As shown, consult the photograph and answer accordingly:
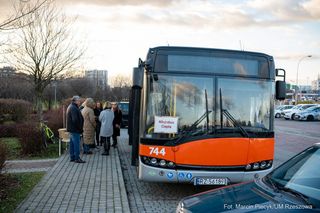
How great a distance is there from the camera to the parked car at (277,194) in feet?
11.5

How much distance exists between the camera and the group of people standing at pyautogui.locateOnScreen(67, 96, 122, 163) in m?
11.1

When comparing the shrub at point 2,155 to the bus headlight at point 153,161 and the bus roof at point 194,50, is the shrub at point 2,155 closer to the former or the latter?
the bus headlight at point 153,161

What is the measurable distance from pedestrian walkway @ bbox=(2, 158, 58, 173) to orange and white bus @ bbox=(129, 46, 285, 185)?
426cm

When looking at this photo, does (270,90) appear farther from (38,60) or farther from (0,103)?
(0,103)

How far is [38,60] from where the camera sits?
15656 mm

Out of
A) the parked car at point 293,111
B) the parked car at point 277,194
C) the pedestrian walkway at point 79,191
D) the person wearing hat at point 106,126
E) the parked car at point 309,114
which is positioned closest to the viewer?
the parked car at point 277,194

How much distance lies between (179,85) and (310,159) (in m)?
3.47

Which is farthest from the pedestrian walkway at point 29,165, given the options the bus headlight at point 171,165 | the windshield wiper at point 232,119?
the windshield wiper at point 232,119

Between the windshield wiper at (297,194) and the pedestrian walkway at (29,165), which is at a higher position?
the windshield wiper at (297,194)

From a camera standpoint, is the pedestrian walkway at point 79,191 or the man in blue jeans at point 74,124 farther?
the man in blue jeans at point 74,124

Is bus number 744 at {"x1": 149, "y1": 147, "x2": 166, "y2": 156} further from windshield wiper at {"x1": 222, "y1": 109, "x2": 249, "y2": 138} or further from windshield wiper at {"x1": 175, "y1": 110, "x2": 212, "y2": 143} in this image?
windshield wiper at {"x1": 222, "y1": 109, "x2": 249, "y2": 138}

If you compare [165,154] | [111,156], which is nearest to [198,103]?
[165,154]

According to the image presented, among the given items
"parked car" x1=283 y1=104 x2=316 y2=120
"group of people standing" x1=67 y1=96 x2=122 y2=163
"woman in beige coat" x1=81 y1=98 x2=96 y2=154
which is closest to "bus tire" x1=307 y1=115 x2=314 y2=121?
"parked car" x1=283 y1=104 x2=316 y2=120

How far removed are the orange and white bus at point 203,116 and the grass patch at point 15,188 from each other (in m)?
2.33
